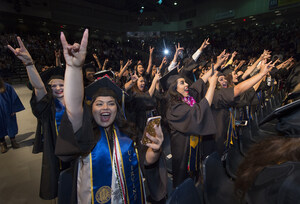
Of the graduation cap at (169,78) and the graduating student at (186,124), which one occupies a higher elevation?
the graduation cap at (169,78)

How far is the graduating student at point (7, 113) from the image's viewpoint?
395 cm

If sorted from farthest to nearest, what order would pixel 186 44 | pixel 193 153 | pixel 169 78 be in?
pixel 186 44 < pixel 169 78 < pixel 193 153

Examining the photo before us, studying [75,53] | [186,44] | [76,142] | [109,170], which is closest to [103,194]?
[109,170]

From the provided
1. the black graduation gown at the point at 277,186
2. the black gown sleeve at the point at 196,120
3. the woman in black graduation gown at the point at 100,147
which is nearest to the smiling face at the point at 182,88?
the black gown sleeve at the point at 196,120

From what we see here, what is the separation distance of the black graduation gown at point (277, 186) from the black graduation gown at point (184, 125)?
1490mm

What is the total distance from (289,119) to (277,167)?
32 centimetres

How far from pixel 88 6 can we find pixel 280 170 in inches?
983

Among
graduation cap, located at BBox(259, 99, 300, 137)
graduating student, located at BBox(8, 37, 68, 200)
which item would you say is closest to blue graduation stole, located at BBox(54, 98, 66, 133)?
graduating student, located at BBox(8, 37, 68, 200)

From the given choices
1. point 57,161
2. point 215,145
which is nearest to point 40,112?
point 57,161

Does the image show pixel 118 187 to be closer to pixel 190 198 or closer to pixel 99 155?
pixel 99 155

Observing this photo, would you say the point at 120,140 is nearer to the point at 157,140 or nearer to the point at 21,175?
the point at 157,140

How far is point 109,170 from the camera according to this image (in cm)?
144

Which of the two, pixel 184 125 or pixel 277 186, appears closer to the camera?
pixel 277 186

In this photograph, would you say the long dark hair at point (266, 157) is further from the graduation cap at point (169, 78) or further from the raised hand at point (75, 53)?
the graduation cap at point (169, 78)
